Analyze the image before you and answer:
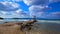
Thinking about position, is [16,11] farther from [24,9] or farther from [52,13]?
[52,13]

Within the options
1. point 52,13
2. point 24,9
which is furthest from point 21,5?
point 52,13

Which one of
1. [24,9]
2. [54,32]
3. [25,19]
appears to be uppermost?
[24,9]

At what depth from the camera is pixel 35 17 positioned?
3.49 m

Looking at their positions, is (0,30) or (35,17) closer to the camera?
(0,30)

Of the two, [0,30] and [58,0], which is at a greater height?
[58,0]

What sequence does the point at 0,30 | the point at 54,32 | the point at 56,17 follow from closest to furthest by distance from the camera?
the point at 0,30 → the point at 56,17 → the point at 54,32

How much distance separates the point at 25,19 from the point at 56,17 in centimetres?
71

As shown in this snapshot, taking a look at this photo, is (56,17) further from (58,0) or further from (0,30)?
(0,30)

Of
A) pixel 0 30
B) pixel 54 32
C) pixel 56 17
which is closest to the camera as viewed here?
pixel 0 30

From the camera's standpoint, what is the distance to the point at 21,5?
11.5 ft

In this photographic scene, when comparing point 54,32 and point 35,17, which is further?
point 54,32

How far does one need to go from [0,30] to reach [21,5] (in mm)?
743

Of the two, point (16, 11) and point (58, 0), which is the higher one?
point (58, 0)

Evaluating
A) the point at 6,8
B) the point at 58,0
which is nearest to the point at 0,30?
the point at 6,8
